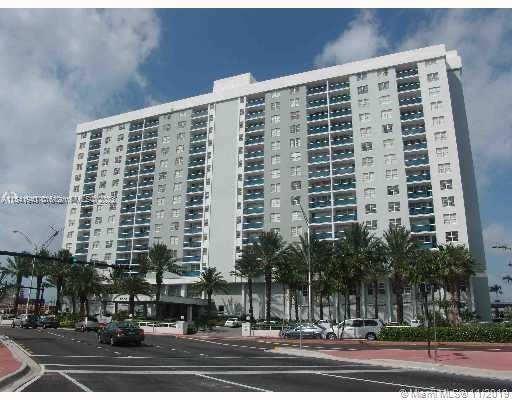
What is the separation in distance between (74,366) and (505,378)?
1739 centimetres

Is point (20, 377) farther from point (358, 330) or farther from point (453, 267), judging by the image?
point (453, 267)

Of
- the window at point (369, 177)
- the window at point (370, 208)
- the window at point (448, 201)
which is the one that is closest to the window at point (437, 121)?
the window at point (369, 177)

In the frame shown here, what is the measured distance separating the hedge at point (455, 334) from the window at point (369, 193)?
135ft

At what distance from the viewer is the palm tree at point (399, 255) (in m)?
65.1

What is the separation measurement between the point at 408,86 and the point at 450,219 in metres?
26.2

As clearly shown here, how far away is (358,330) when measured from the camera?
4478 cm

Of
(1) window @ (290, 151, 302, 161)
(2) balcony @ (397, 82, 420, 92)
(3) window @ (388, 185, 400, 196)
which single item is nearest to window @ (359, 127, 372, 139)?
(2) balcony @ (397, 82, 420, 92)

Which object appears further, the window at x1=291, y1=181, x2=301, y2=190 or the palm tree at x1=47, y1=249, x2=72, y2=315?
the window at x1=291, y1=181, x2=301, y2=190

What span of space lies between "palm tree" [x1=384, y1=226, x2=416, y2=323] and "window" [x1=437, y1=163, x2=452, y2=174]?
570 inches

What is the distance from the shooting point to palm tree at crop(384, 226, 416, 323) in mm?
65062

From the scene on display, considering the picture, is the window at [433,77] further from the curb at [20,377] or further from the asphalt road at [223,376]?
the curb at [20,377]

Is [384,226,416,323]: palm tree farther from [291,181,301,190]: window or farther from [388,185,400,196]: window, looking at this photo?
[291,181,301,190]: window

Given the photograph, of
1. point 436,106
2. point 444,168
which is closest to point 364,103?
point 436,106

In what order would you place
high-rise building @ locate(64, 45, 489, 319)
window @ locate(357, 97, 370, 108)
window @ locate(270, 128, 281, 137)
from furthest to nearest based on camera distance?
1. window @ locate(270, 128, 281, 137)
2. window @ locate(357, 97, 370, 108)
3. high-rise building @ locate(64, 45, 489, 319)
